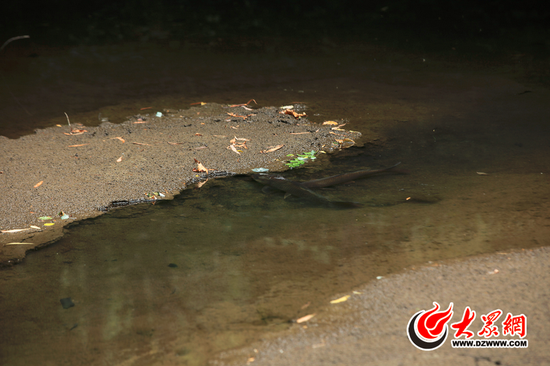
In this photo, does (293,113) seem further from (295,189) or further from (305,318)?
(305,318)

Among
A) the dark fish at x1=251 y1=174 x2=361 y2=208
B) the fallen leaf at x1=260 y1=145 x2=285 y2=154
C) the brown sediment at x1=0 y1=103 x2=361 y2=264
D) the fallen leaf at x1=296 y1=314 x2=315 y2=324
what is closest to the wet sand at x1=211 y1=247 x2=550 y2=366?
the fallen leaf at x1=296 y1=314 x2=315 y2=324

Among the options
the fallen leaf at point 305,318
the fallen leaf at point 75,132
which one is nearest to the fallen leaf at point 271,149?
the fallen leaf at point 75,132

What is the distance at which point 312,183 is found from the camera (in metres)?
3.98

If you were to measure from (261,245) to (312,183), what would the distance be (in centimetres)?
112

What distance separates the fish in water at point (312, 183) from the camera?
3.69 meters

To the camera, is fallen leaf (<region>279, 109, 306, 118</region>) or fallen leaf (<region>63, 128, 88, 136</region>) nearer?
fallen leaf (<region>63, 128, 88, 136</region>)

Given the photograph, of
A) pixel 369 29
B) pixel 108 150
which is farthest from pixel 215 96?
pixel 369 29

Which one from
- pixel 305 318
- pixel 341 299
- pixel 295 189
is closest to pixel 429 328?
pixel 341 299

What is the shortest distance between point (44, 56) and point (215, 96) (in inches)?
160

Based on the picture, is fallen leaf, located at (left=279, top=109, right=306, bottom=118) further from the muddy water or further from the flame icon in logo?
the flame icon in logo

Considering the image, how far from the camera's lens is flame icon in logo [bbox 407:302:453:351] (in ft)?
6.96

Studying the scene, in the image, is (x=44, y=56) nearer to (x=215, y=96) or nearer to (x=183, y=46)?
(x=183, y=46)

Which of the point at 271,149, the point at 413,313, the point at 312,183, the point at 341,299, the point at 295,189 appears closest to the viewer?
the point at 413,313

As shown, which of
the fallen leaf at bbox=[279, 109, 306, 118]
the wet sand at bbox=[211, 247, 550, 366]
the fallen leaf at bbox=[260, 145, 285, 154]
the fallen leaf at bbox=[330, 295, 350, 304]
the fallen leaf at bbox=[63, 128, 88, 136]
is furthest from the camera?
the fallen leaf at bbox=[279, 109, 306, 118]
